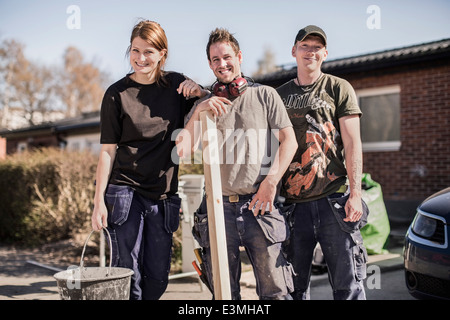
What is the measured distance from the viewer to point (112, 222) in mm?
3074

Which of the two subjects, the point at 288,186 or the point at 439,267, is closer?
the point at 288,186

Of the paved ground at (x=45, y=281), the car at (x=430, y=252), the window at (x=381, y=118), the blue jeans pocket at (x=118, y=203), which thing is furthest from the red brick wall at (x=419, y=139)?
the blue jeans pocket at (x=118, y=203)

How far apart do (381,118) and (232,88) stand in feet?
28.0

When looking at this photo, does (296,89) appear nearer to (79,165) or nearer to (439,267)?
(439,267)

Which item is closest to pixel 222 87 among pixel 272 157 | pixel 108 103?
pixel 272 157

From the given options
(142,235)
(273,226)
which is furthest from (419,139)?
(142,235)

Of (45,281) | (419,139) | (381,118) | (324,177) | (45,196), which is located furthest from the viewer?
(381,118)

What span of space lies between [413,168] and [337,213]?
7517mm

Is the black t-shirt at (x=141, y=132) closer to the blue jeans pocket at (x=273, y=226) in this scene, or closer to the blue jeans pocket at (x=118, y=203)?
the blue jeans pocket at (x=118, y=203)

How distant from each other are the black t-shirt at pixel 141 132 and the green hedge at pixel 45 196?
213 inches

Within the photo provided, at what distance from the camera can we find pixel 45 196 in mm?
8945

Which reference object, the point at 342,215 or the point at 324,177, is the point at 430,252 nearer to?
the point at 342,215

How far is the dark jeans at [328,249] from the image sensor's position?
10.1 feet

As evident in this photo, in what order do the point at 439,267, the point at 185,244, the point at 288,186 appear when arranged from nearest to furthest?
the point at 288,186 < the point at 439,267 < the point at 185,244
